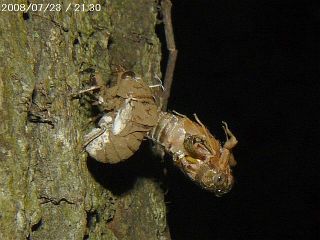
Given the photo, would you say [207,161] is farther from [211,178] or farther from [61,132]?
[61,132]

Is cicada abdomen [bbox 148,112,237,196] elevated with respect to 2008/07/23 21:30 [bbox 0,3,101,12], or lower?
lower

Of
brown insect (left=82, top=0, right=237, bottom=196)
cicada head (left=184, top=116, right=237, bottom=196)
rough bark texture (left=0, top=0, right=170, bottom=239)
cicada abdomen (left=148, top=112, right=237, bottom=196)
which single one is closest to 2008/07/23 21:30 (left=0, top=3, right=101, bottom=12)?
rough bark texture (left=0, top=0, right=170, bottom=239)

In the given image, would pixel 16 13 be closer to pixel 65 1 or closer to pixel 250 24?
pixel 65 1

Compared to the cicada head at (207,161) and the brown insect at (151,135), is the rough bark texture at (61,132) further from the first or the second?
the cicada head at (207,161)

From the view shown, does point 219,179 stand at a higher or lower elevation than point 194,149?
lower

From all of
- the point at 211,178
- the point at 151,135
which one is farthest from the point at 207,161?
the point at 151,135

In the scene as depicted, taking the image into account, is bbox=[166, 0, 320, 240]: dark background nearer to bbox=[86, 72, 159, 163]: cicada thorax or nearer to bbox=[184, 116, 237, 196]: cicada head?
bbox=[184, 116, 237, 196]: cicada head
